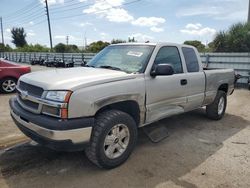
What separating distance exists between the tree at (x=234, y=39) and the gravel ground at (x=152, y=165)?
474 inches

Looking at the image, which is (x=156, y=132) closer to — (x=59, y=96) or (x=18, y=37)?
(x=59, y=96)

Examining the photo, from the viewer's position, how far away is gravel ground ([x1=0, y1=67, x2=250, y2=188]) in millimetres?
3406

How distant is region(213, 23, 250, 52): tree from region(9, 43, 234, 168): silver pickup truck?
12234 millimetres

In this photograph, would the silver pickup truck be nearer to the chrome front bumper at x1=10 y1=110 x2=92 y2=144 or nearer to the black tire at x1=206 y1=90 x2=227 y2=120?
the chrome front bumper at x1=10 y1=110 x2=92 y2=144

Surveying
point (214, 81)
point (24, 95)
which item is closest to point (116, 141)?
point (24, 95)

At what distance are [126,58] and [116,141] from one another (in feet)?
4.83

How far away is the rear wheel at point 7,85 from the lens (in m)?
9.80

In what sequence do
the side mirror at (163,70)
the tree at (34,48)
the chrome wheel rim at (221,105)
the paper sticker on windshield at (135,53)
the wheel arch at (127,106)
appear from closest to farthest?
the wheel arch at (127,106) → the side mirror at (163,70) → the paper sticker on windshield at (135,53) → the chrome wheel rim at (221,105) → the tree at (34,48)

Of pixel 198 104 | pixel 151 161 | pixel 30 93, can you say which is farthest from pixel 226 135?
pixel 30 93

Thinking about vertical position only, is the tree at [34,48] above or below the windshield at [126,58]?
above

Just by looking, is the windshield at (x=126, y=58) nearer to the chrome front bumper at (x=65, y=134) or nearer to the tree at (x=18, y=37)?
the chrome front bumper at (x=65, y=134)

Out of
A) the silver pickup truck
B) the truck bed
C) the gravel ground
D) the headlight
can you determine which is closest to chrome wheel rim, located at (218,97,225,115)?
the truck bed

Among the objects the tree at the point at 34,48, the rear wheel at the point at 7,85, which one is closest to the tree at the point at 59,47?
the tree at the point at 34,48

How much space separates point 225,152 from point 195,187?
1390 mm
